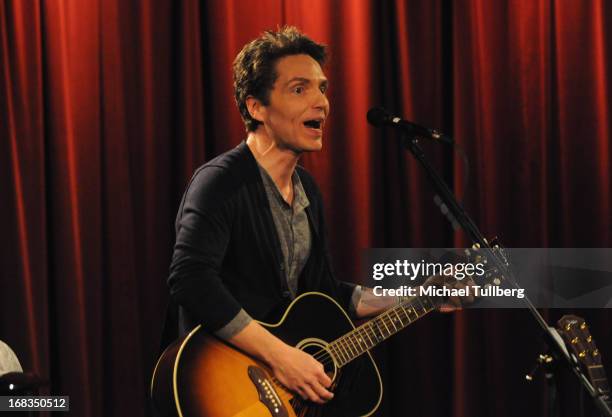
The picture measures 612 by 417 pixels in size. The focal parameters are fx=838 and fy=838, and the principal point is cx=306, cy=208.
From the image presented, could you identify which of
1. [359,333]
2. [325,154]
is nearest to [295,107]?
[359,333]

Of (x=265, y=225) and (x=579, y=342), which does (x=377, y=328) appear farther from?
(x=579, y=342)

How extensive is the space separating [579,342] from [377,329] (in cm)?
59

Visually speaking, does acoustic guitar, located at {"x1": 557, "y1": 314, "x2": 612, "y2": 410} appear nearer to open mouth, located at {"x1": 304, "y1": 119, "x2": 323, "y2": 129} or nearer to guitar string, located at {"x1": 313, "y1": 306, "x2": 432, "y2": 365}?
guitar string, located at {"x1": 313, "y1": 306, "x2": 432, "y2": 365}

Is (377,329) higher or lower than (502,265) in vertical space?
lower

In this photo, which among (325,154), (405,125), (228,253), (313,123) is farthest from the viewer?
(325,154)

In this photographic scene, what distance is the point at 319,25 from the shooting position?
11.1 feet

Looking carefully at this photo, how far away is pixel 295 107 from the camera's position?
2.44 meters

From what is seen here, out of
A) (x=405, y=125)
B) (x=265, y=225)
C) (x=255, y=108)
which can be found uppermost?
(x=255, y=108)

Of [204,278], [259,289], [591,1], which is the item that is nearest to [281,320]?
[259,289]

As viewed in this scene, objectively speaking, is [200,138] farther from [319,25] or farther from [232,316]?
[232,316]

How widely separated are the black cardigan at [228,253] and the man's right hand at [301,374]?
0.44 feet

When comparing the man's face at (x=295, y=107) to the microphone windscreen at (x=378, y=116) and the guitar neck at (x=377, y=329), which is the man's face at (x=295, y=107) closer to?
the microphone windscreen at (x=378, y=116)

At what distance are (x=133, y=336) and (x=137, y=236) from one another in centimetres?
37

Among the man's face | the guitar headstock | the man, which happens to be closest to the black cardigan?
the man
